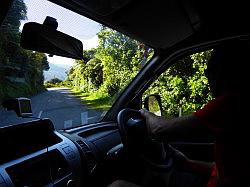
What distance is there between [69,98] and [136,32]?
1828mm

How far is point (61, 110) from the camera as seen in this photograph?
4.00 metres

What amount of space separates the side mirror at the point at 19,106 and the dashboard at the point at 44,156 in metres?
0.21

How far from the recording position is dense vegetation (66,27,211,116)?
12.7 feet

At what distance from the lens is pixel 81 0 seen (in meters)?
2.36

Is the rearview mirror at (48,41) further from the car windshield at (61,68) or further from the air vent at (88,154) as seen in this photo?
the air vent at (88,154)

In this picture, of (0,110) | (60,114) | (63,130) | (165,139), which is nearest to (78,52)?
(0,110)

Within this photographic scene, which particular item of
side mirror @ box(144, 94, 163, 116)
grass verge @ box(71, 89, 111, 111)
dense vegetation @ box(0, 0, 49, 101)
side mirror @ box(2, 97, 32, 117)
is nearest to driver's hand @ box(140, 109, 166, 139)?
side mirror @ box(2, 97, 32, 117)

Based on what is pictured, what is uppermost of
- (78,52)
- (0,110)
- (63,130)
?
(78,52)

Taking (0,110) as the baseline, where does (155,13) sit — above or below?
above

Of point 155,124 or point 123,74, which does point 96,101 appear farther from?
point 155,124

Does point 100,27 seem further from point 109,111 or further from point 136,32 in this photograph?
point 109,111

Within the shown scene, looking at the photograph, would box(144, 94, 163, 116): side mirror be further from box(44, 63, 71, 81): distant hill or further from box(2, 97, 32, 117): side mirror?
box(2, 97, 32, 117): side mirror

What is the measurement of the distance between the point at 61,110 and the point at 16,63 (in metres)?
1.57

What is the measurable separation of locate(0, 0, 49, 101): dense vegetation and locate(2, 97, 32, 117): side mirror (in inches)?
9.1
